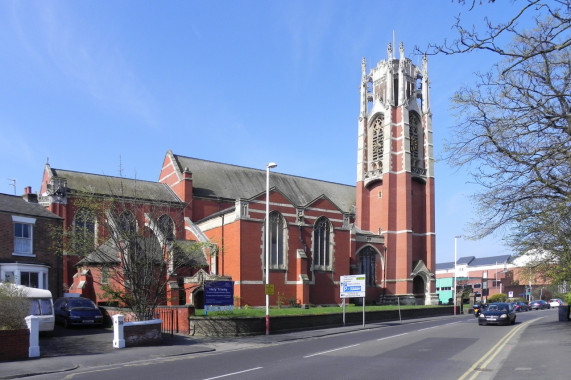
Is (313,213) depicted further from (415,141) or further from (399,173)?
(415,141)

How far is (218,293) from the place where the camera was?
26.0 m

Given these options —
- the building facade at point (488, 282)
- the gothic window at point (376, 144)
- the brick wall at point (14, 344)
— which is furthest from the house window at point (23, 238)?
the building facade at point (488, 282)

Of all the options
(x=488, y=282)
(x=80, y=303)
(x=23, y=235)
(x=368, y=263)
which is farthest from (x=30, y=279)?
(x=488, y=282)

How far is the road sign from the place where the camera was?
3362 cm

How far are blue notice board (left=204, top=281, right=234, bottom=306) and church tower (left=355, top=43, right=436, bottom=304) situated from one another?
111ft

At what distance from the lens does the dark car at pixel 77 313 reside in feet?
82.6

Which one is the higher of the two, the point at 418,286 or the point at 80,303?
the point at 80,303

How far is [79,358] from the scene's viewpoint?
1712 centimetres

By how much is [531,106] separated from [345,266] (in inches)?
1439

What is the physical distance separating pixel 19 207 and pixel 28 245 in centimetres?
214

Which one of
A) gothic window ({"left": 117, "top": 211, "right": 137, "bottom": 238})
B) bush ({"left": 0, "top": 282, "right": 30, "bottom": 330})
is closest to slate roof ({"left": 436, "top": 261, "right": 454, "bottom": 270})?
gothic window ({"left": 117, "top": 211, "right": 137, "bottom": 238})

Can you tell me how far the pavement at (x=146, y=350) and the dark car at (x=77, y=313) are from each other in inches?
18.8

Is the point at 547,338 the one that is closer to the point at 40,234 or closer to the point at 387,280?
the point at 40,234

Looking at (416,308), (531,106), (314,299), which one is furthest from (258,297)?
(531,106)
